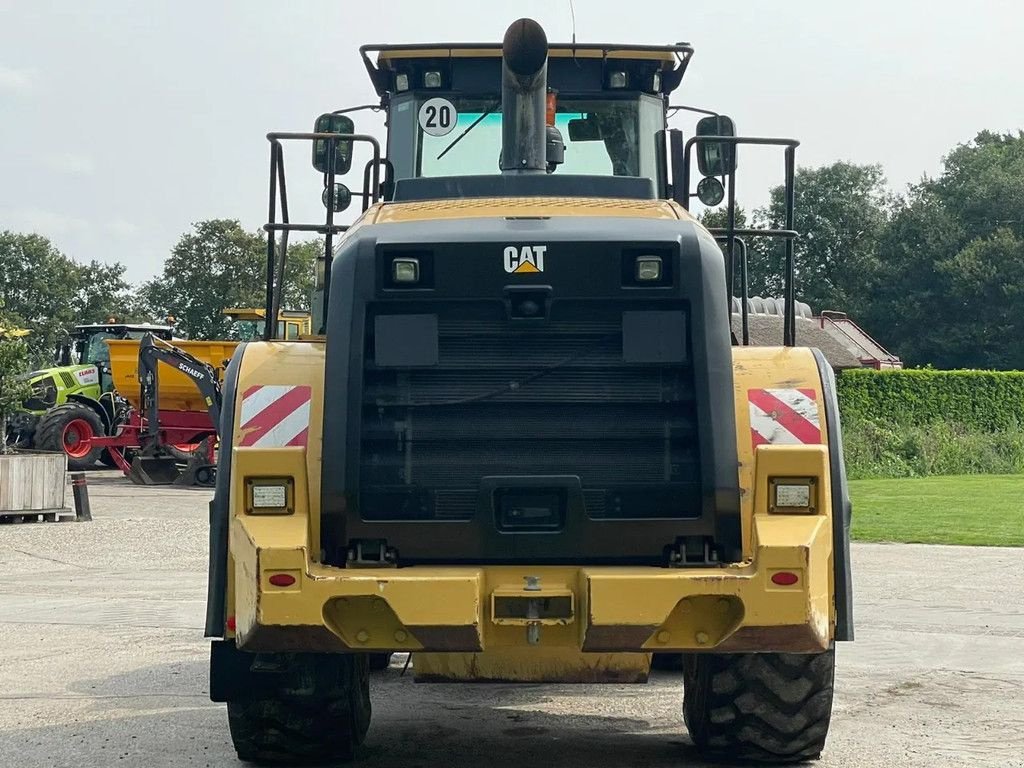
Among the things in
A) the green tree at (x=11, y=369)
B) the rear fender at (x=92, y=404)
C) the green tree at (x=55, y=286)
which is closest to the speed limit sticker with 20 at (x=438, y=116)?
the green tree at (x=11, y=369)

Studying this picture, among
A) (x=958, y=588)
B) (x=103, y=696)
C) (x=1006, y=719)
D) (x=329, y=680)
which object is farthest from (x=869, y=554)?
(x=329, y=680)

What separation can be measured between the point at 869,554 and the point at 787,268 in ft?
35.1

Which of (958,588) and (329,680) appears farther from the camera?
(958,588)

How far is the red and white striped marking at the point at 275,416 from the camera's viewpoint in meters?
5.82

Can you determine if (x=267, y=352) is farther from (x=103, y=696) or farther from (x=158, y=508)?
(x=158, y=508)

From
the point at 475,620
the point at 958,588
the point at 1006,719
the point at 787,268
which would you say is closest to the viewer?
the point at 475,620

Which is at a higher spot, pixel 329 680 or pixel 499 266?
pixel 499 266

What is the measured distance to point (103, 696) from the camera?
8469mm

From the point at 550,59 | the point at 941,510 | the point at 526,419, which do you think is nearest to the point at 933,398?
the point at 941,510

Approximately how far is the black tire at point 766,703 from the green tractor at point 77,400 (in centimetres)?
2345

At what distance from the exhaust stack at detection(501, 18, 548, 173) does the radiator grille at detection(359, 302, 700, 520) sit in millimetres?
1472

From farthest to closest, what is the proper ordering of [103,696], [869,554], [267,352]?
1. [869,554]
2. [103,696]
3. [267,352]

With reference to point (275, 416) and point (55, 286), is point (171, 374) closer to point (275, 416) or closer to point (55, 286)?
point (275, 416)

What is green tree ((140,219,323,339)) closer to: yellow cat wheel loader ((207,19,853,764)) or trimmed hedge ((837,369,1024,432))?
trimmed hedge ((837,369,1024,432))
